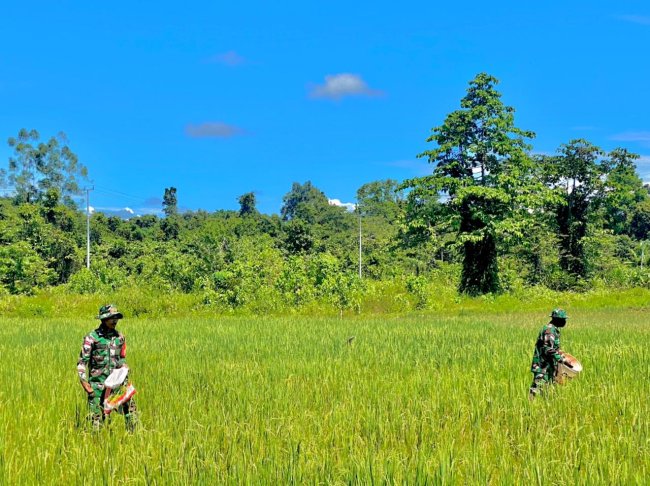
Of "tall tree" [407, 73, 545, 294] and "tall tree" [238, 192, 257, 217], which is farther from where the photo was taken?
"tall tree" [238, 192, 257, 217]

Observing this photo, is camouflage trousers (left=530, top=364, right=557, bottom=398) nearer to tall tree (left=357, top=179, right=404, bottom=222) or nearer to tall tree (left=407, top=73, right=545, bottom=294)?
tall tree (left=407, top=73, right=545, bottom=294)

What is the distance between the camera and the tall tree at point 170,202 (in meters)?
70.6

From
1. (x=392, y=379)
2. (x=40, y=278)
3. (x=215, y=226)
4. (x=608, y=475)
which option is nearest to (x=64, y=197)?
(x=215, y=226)

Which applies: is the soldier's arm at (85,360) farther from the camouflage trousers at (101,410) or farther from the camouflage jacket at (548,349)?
the camouflage jacket at (548,349)

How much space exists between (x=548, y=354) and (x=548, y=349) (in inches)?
2.6

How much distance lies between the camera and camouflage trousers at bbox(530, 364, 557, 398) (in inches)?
235

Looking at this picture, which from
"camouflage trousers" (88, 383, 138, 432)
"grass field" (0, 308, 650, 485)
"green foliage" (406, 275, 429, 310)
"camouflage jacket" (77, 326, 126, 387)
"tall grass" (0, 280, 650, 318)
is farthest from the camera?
"green foliage" (406, 275, 429, 310)

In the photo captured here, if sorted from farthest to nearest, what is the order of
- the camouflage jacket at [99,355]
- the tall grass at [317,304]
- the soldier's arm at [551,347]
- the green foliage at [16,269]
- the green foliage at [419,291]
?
the green foliage at [16,269], the green foliage at [419,291], the tall grass at [317,304], the soldier's arm at [551,347], the camouflage jacket at [99,355]

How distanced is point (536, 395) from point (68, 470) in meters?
4.51

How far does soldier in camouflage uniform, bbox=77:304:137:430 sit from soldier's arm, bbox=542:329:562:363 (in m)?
4.37

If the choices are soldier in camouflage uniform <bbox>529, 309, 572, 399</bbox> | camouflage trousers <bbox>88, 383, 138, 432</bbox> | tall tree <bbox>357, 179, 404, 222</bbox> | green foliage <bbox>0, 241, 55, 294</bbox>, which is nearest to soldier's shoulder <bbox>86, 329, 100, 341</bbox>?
camouflage trousers <bbox>88, 383, 138, 432</bbox>

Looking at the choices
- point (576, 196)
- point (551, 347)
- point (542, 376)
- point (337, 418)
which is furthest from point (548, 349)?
point (576, 196)

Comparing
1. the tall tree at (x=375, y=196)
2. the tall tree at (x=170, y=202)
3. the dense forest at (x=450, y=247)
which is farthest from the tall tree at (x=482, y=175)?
the tall tree at (x=170, y=202)

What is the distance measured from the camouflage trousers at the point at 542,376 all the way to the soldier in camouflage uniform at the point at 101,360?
4261 mm
